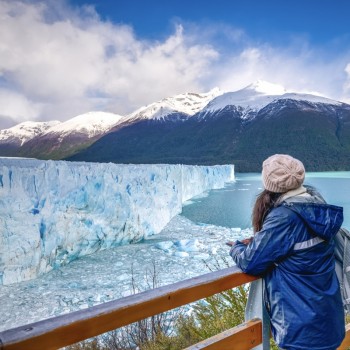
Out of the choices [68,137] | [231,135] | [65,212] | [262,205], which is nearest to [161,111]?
[68,137]

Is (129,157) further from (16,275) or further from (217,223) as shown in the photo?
(16,275)

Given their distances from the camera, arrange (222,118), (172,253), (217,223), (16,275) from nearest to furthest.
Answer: (16,275) → (172,253) → (217,223) → (222,118)

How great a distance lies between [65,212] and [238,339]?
7.29 metres

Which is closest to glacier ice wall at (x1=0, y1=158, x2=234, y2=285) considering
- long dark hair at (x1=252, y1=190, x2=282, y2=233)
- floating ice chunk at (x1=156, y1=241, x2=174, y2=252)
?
floating ice chunk at (x1=156, y1=241, x2=174, y2=252)

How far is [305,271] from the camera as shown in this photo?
1.15 m

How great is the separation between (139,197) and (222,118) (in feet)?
311

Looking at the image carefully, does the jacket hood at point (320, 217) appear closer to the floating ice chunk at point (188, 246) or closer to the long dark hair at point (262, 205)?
the long dark hair at point (262, 205)

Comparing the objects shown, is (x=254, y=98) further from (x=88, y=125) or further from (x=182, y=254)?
(x=182, y=254)

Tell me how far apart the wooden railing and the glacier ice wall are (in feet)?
20.4

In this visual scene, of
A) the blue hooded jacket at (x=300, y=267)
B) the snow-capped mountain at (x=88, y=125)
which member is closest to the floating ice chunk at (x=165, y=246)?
the blue hooded jacket at (x=300, y=267)

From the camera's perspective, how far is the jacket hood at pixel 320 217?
1.11 m

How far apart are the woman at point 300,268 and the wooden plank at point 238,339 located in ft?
0.23

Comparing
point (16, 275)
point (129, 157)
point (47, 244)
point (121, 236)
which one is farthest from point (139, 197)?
point (129, 157)

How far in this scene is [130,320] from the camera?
941 mm
